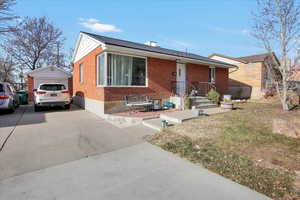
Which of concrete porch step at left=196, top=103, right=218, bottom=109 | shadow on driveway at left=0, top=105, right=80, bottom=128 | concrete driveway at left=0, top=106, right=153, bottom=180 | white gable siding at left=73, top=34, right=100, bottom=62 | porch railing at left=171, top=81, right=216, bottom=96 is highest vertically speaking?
white gable siding at left=73, top=34, right=100, bottom=62

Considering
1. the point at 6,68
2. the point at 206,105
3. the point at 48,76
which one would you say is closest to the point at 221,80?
the point at 206,105

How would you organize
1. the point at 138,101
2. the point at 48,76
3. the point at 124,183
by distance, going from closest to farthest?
the point at 124,183, the point at 138,101, the point at 48,76

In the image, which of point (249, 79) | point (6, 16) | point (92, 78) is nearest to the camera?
point (92, 78)

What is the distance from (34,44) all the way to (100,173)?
27.1 metres

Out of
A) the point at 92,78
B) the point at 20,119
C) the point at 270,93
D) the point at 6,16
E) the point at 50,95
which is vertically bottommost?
the point at 20,119

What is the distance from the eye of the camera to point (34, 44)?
22188mm

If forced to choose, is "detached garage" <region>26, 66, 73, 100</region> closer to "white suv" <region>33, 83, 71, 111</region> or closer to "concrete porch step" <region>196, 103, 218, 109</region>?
"white suv" <region>33, 83, 71, 111</region>

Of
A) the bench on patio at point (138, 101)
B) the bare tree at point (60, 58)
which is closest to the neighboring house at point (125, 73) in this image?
the bench on patio at point (138, 101)

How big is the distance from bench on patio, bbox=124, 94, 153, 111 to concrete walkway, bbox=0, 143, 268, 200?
473cm

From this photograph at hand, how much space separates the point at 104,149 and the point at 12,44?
26336 mm

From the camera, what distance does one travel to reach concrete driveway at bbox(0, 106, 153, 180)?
10.2 ft

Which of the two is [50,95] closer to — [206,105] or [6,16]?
[6,16]

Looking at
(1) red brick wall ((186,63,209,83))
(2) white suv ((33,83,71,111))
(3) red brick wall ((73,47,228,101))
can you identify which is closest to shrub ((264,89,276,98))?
(1) red brick wall ((186,63,209,83))

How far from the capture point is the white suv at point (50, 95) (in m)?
8.47
